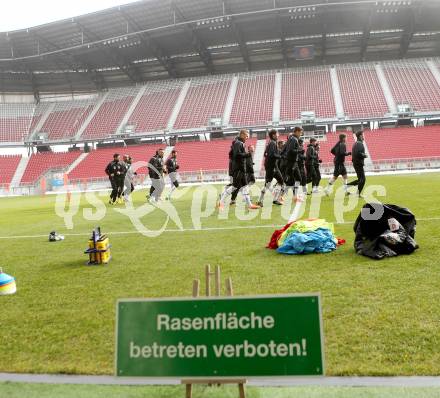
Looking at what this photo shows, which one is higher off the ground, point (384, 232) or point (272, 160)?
point (272, 160)

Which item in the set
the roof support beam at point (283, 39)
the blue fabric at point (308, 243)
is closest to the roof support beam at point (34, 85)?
the roof support beam at point (283, 39)

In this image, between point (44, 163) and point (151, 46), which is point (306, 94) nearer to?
point (151, 46)

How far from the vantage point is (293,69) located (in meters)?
47.1

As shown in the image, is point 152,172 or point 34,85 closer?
point 152,172

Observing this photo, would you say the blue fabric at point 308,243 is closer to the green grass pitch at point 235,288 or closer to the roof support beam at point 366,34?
the green grass pitch at point 235,288

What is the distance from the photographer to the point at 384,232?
19.5 feet

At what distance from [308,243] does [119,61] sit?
144ft

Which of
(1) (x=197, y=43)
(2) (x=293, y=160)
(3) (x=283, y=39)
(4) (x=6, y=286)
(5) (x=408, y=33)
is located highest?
(3) (x=283, y=39)

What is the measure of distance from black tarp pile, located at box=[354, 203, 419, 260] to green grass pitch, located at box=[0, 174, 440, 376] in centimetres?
17

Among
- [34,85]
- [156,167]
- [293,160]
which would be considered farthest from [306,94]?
[293,160]

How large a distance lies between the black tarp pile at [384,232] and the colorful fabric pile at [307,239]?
45 centimetres

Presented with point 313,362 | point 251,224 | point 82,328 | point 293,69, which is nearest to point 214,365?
point 313,362

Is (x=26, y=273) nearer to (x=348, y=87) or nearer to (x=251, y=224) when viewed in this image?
(x=251, y=224)

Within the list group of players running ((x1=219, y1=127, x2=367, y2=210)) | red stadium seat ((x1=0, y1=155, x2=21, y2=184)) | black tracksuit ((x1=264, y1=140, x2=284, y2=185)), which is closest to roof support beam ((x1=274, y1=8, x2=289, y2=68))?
group of players running ((x1=219, y1=127, x2=367, y2=210))
